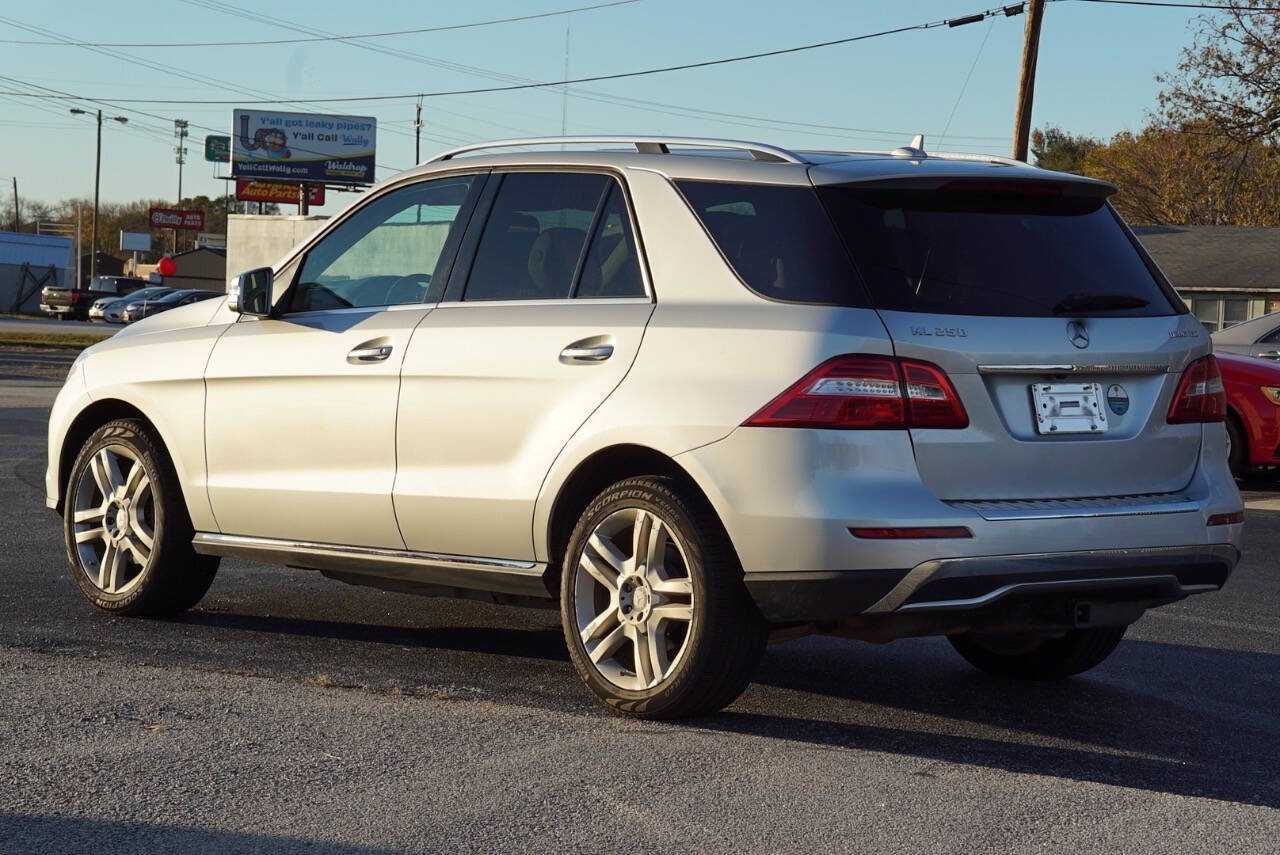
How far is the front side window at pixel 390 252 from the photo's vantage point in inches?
252

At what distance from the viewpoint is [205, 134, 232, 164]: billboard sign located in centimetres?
9900

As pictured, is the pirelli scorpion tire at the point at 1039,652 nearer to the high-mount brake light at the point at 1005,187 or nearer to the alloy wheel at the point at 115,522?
the high-mount brake light at the point at 1005,187

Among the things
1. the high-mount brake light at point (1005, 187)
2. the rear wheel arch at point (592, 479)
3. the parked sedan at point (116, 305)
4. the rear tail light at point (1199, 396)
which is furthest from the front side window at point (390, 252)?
the parked sedan at point (116, 305)

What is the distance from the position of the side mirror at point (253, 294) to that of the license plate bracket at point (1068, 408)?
10.3 feet

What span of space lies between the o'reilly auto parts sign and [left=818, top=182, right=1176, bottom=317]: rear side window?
80.5 meters

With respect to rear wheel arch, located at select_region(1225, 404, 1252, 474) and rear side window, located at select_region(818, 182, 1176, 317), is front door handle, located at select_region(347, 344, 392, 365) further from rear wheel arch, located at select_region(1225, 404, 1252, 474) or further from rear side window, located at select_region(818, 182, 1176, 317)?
rear wheel arch, located at select_region(1225, 404, 1252, 474)

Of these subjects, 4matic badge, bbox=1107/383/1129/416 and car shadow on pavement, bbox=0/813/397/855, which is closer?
car shadow on pavement, bbox=0/813/397/855

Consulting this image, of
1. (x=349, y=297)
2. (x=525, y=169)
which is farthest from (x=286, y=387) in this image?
(x=525, y=169)

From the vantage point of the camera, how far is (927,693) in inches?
243

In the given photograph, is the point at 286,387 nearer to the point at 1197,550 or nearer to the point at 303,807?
the point at 303,807

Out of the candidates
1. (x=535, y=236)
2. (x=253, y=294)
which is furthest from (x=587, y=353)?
(x=253, y=294)

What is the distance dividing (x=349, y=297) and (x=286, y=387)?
43 cm

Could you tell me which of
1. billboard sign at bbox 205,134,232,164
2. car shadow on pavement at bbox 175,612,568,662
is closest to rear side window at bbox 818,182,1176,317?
car shadow on pavement at bbox 175,612,568,662

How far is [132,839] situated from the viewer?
4.02 meters
